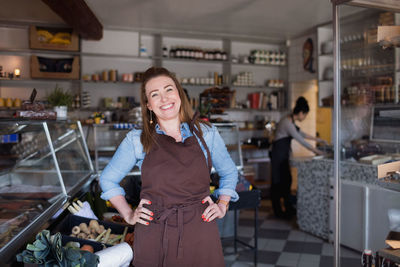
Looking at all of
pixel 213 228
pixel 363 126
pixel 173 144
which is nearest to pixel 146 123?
pixel 173 144

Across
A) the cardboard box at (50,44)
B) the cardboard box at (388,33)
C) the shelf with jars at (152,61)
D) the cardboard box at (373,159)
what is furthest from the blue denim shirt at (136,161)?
the cardboard box at (50,44)

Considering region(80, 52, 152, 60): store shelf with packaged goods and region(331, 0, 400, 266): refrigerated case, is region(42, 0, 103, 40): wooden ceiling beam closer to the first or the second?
region(80, 52, 152, 60): store shelf with packaged goods

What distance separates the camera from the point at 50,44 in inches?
248

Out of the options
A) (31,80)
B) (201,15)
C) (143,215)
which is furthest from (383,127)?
(31,80)

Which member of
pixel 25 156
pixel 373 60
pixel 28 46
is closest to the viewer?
pixel 25 156

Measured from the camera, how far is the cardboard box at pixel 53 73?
6.29 m

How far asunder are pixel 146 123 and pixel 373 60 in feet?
10.2

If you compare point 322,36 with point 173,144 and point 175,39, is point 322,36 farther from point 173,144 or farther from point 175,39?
point 173,144

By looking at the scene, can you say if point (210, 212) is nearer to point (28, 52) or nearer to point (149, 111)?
point (149, 111)

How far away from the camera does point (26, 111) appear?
2627mm

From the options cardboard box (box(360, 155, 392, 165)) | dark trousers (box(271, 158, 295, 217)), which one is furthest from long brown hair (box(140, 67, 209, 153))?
dark trousers (box(271, 158, 295, 217))

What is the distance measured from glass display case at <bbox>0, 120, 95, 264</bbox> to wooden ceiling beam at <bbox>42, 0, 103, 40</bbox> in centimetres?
187

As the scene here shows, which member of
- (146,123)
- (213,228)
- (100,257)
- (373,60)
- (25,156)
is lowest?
(100,257)

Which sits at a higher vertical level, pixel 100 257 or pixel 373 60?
pixel 373 60
